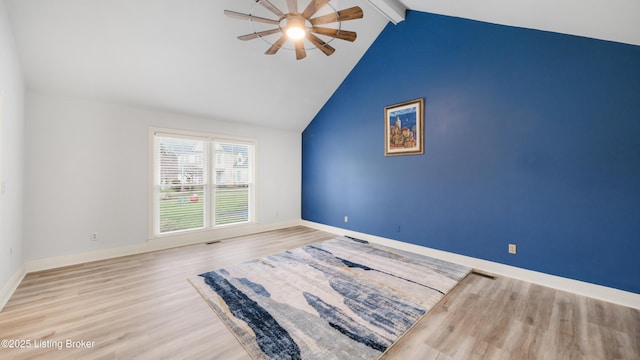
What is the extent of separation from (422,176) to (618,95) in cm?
222

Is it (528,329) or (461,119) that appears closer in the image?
(528,329)

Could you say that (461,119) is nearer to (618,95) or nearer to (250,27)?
(618,95)

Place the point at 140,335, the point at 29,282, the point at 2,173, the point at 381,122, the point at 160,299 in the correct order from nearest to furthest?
the point at 140,335 < the point at 2,173 < the point at 160,299 < the point at 29,282 < the point at 381,122

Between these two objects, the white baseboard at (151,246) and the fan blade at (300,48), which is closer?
the fan blade at (300,48)

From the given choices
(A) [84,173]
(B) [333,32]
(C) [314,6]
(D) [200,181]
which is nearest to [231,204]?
(D) [200,181]

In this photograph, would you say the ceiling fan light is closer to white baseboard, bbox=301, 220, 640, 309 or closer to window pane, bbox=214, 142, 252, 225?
window pane, bbox=214, 142, 252, 225

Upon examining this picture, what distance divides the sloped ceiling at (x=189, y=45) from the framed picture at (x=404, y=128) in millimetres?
1376

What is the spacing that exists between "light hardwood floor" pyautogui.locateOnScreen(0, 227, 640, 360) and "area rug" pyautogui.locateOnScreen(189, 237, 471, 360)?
0.13m

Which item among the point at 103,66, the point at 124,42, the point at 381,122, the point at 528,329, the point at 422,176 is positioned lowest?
the point at 528,329

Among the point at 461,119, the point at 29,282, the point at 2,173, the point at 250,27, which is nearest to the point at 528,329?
the point at 461,119

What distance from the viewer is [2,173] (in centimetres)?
240

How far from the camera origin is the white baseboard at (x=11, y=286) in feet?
7.97

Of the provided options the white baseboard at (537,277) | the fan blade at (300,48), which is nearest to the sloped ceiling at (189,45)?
the fan blade at (300,48)

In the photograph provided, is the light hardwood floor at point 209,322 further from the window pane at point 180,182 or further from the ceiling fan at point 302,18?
the ceiling fan at point 302,18
